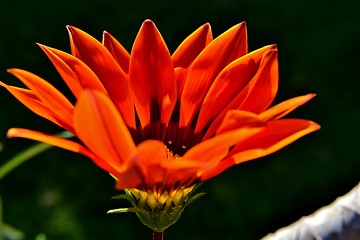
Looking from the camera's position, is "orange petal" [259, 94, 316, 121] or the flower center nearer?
"orange petal" [259, 94, 316, 121]

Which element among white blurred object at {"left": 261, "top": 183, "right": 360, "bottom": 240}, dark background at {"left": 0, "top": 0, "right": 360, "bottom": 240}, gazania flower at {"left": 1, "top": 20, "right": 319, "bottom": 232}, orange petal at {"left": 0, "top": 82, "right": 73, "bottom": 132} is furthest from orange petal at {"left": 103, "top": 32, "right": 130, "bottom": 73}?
dark background at {"left": 0, "top": 0, "right": 360, "bottom": 240}

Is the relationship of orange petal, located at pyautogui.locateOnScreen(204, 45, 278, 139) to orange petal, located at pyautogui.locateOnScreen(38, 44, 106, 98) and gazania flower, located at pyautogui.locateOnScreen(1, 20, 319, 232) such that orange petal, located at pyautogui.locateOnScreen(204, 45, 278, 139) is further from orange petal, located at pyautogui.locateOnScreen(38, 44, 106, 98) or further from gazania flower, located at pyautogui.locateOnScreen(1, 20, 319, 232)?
orange petal, located at pyautogui.locateOnScreen(38, 44, 106, 98)

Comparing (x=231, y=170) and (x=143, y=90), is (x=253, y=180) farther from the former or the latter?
(x=143, y=90)

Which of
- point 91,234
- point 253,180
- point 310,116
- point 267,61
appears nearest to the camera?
point 267,61

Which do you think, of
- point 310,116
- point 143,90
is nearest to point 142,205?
point 143,90

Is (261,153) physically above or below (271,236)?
above

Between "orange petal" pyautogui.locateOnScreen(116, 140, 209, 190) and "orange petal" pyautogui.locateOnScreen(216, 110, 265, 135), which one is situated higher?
"orange petal" pyautogui.locateOnScreen(216, 110, 265, 135)
